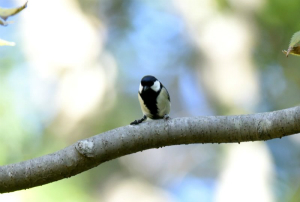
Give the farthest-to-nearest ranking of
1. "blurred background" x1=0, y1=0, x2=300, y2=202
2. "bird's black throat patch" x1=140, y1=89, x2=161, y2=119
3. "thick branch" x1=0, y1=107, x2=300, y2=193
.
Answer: "blurred background" x1=0, y1=0, x2=300, y2=202 → "bird's black throat patch" x1=140, y1=89, x2=161, y2=119 → "thick branch" x1=0, y1=107, x2=300, y2=193

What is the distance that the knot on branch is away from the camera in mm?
1666

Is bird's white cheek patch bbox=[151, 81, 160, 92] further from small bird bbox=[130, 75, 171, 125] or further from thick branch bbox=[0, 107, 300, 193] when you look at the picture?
thick branch bbox=[0, 107, 300, 193]

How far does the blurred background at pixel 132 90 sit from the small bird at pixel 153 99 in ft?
8.62

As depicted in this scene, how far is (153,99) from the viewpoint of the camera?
287 centimetres

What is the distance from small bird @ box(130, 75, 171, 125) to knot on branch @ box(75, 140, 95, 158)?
3.94 ft

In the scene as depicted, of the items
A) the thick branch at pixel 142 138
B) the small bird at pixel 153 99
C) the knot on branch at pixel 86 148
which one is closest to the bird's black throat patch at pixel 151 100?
the small bird at pixel 153 99

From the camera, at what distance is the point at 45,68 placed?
6.21 m

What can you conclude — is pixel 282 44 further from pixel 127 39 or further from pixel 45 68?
pixel 45 68

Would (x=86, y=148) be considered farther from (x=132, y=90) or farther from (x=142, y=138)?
(x=132, y=90)

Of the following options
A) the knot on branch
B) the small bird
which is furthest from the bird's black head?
the knot on branch

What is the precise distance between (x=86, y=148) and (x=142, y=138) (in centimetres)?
24

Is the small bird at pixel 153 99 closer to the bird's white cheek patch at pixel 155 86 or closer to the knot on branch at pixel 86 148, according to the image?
the bird's white cheek patch at pixel 155 86

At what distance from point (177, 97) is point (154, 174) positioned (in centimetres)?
159

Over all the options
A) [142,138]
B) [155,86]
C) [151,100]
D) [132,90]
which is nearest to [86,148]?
[142,138]
